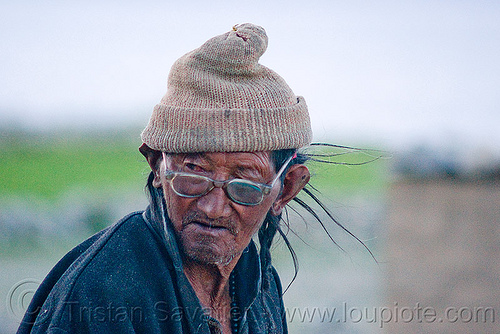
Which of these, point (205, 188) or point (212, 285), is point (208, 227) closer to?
point (205, 188)

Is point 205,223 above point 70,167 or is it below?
above

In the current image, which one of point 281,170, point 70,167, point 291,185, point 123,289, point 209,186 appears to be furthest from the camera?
point 70,167

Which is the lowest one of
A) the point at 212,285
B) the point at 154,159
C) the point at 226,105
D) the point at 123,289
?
the point at 212,285

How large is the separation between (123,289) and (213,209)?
0.46 meters

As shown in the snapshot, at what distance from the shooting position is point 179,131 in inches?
88.5

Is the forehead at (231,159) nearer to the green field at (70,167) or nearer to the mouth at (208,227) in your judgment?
the mouth at (208,227)

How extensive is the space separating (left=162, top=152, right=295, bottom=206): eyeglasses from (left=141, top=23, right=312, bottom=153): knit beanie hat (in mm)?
114

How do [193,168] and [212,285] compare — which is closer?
[193,168]

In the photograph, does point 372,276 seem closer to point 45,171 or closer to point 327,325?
point 327,325

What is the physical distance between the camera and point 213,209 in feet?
7.34

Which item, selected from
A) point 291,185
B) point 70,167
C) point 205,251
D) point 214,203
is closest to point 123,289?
point 205,251

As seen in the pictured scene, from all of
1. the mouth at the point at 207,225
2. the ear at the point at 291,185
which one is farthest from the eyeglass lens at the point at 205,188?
the ear at the point at 291,185

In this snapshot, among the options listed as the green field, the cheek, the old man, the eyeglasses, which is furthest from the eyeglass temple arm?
the green field

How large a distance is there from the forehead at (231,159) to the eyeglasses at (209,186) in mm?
→ 65
